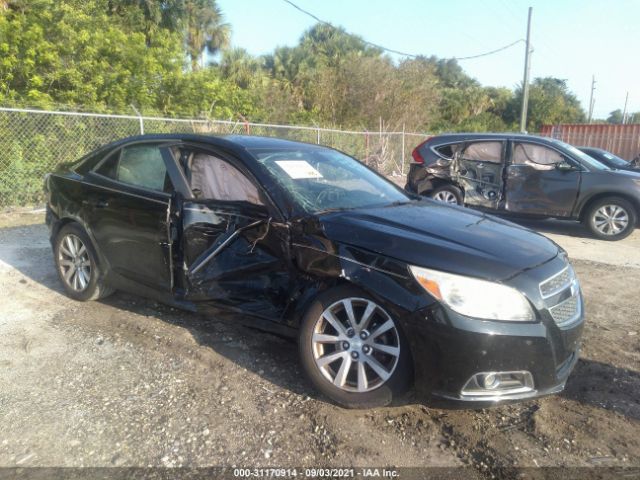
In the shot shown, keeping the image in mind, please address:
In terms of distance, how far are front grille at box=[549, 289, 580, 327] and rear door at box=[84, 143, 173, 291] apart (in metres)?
2.56

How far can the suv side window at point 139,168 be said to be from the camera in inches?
164

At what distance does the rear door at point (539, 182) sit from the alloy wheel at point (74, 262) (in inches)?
263

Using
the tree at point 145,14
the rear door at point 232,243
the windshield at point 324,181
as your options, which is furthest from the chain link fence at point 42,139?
the tree at point 145,14

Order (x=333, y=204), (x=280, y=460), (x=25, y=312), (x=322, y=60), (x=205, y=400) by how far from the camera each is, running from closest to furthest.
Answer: (x=280, y=460) → (x=205, y=400) → (x=333, y=204) → (x=25, y=312) → (x=322, y=60)

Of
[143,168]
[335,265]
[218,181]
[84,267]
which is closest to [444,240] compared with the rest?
[335,265]

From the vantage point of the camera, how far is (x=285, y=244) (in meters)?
3.38

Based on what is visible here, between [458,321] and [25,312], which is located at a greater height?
[458,321]

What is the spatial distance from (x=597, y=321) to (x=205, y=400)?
3392 millimetres

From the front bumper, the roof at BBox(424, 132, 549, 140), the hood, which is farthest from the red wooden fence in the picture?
the front bumper

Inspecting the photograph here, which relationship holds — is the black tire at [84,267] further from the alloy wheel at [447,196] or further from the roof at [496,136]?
the roof at [496,136]

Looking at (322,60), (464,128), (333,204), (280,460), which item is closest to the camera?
(280,460)

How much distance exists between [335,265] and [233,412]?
3.34 ft

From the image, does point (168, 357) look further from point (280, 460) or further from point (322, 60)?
point (322, 60)

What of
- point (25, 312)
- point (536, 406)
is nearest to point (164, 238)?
point (25, 312)
